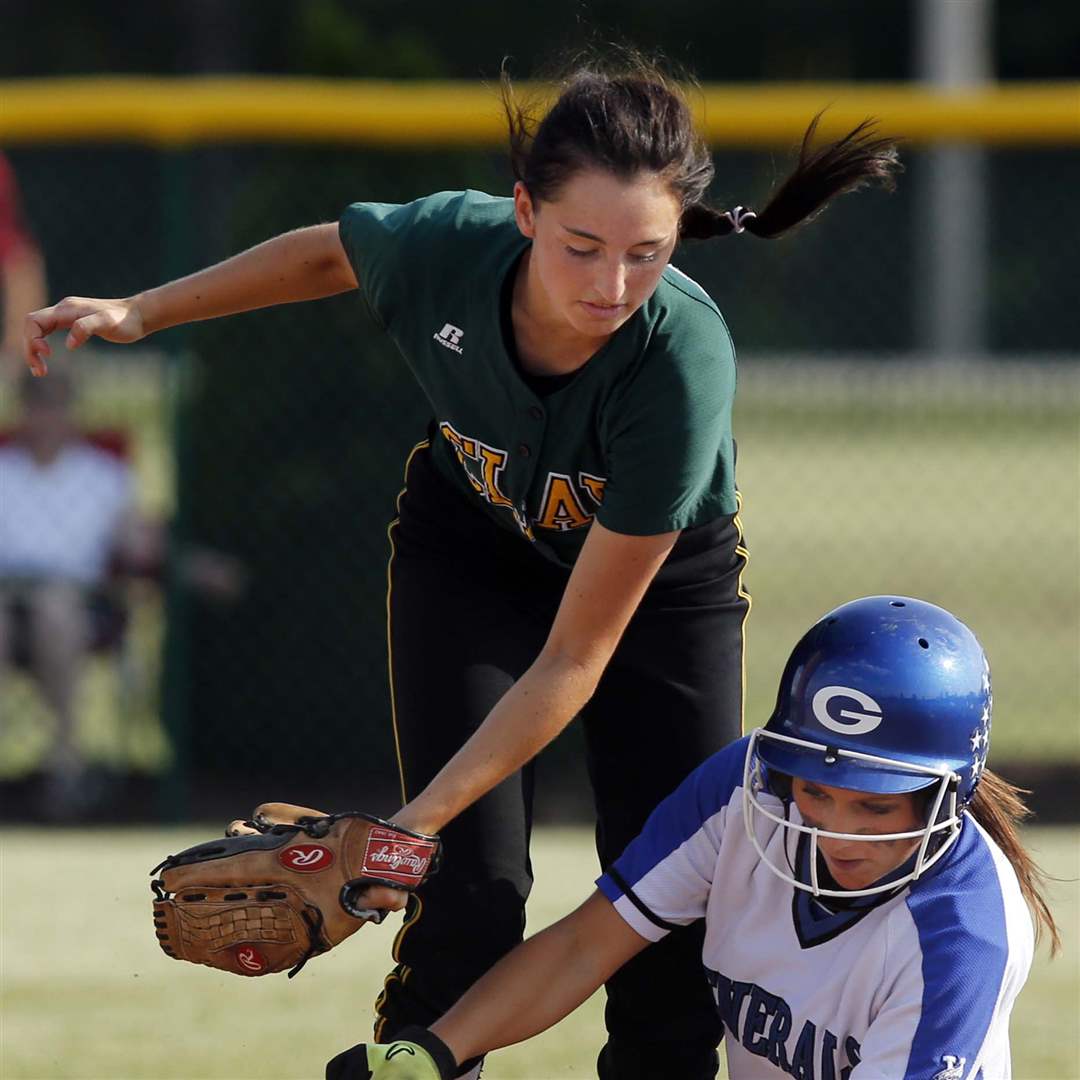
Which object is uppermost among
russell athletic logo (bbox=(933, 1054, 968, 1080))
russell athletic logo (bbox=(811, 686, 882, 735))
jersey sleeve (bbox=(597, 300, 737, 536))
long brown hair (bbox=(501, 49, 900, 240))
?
long brown hair (bbox=(501, 49, 900, 240))

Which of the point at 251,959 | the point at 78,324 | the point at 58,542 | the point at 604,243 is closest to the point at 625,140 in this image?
the point at 604,243

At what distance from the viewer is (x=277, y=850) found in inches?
109

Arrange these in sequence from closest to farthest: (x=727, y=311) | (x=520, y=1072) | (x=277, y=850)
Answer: (x=277, y=850), (x=520, y=1072), (x=727, y=311)

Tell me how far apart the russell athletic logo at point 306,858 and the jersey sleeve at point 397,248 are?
92 cm

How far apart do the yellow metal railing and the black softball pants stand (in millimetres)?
3054

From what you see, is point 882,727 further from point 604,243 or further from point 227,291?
point 227,291

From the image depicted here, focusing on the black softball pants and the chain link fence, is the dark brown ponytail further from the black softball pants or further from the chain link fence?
the chain link fence

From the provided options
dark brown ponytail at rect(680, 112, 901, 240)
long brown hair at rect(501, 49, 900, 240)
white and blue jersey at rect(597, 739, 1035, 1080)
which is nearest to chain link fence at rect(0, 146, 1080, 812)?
dark brown ponytail at rect(680, 112, 901, 240)

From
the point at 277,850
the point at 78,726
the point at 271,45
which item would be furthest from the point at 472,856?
the point at 271,45

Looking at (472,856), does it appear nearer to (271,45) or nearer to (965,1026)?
(965,1026)

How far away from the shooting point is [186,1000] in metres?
4.39

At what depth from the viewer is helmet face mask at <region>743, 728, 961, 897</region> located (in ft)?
8.64

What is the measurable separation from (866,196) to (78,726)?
8.84 m

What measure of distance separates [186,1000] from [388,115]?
9.98ft
